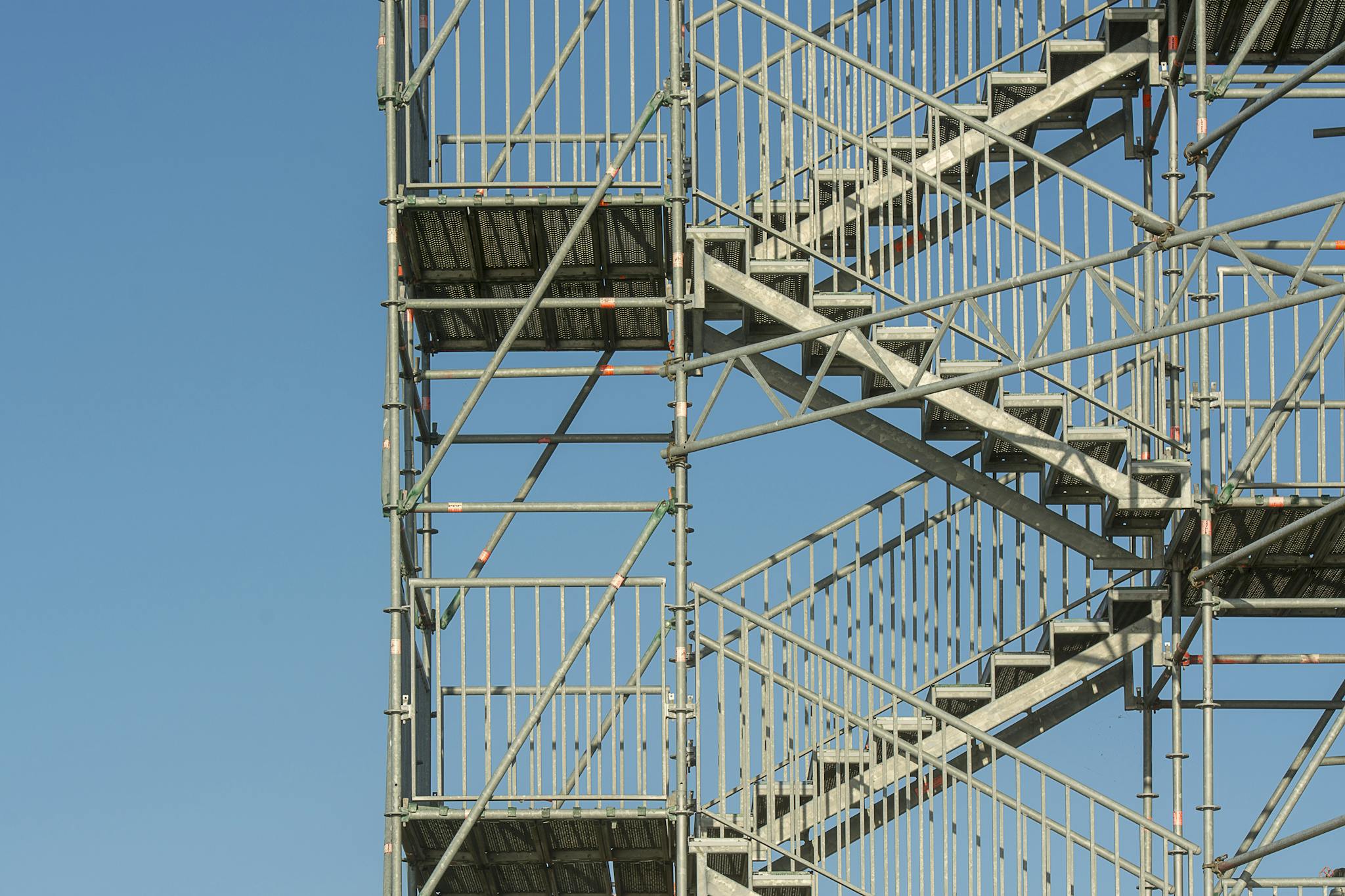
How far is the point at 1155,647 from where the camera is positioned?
882 inches

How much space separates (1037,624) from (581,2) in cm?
610

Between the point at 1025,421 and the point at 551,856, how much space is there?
4857 millimetres

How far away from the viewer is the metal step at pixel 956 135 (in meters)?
22.8

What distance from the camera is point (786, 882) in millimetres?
20344

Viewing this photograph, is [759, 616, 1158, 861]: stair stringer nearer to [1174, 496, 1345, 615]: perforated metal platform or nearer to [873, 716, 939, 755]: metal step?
[873, 716, 939, 755]: metal step

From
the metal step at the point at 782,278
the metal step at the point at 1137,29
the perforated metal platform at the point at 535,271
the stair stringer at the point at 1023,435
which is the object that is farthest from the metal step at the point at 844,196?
the metal step at the point at 1137,29

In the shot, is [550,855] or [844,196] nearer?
[550,855]

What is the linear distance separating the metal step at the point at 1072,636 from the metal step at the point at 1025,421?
48.8 inches

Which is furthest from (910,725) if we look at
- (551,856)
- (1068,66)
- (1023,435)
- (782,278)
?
(1068,66)

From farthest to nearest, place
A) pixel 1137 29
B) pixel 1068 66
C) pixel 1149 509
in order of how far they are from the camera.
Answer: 1. pixel 1068 66
2. pixel 1137 29
3. pixel 1149 509

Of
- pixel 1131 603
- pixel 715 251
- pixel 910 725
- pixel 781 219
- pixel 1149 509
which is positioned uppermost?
pixel 781 219

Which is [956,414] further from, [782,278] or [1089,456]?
[782,278]

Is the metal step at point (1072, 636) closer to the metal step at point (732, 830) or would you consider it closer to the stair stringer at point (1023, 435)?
the stair stringer at point (1023, 435)

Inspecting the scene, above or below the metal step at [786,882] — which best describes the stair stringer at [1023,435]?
above
